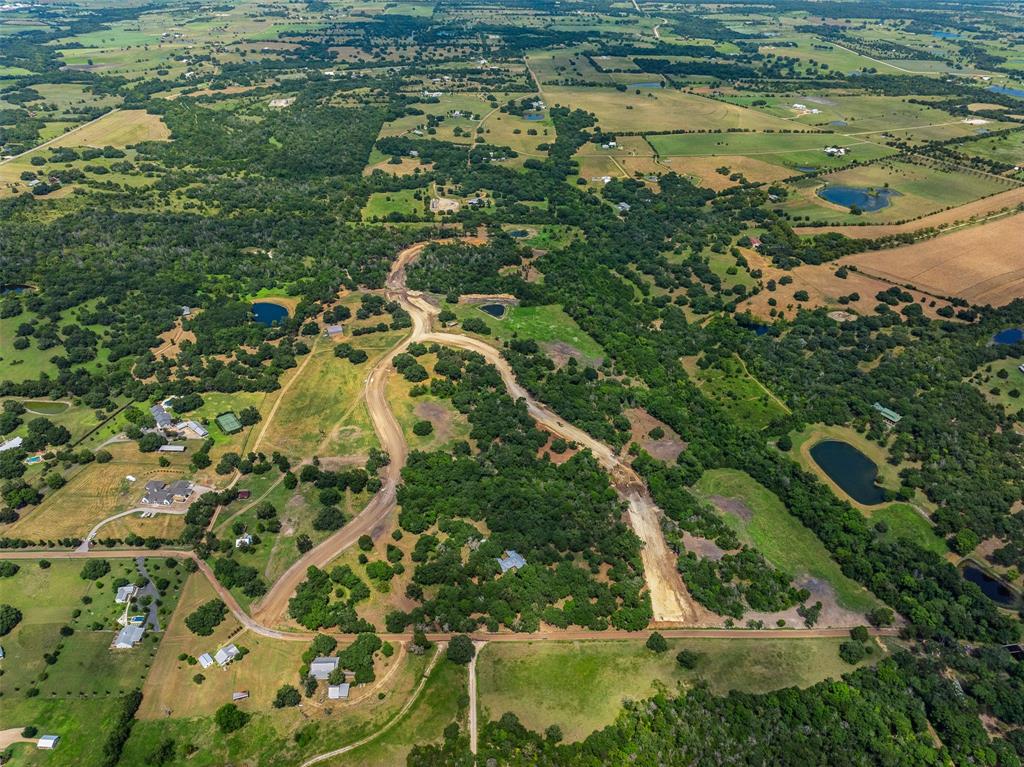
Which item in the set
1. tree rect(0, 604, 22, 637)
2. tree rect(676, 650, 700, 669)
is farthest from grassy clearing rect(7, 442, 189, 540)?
tree rect(676, 650, 700, 669)

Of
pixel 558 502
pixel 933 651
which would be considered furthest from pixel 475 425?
pixel 933 651

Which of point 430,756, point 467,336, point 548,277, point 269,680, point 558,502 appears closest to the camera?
point 430,756

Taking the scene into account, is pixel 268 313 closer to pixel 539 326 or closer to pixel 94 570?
pixel 539 326

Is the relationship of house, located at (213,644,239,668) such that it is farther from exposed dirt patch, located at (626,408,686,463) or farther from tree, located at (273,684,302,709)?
exposed dirt patch, located at (626,408,686,463)

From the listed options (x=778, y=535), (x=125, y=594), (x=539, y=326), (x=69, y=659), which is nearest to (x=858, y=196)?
(x=539, y=326)

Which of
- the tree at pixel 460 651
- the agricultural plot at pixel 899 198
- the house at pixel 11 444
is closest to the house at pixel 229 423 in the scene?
the house at pixel 11 444

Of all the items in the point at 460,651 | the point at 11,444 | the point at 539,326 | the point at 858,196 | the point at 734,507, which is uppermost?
the point at 858,196

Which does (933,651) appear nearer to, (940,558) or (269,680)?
(940,558)
